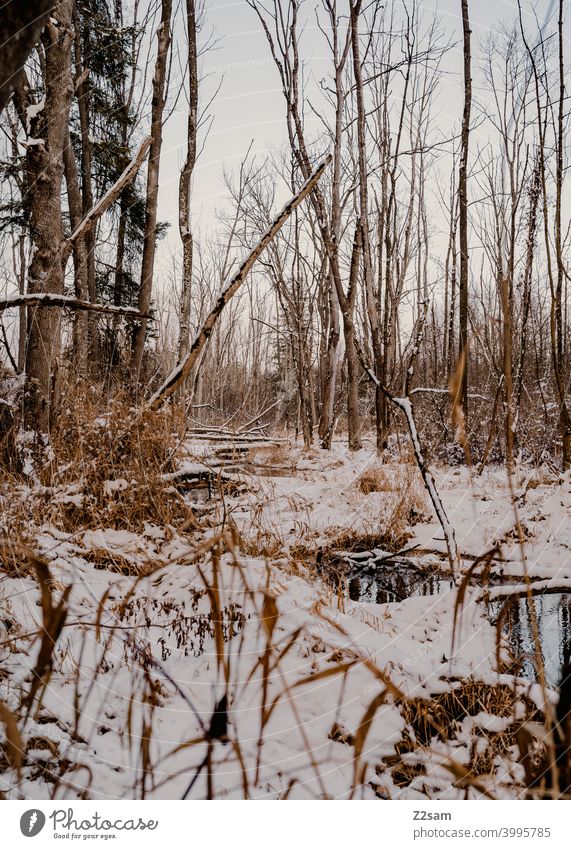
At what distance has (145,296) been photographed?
4125 millimetres

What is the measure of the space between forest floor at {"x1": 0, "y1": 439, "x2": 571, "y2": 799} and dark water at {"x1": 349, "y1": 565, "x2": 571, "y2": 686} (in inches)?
0.4

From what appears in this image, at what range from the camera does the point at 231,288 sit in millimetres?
2311

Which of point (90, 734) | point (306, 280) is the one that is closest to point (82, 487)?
point (90, 734)

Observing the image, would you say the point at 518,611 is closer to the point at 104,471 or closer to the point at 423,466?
the point at 423,466

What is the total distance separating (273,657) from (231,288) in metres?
1.75

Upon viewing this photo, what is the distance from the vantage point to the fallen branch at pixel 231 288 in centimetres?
219

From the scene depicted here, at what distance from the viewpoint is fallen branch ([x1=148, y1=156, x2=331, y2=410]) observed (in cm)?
219

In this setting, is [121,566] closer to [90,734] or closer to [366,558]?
[90,734]
